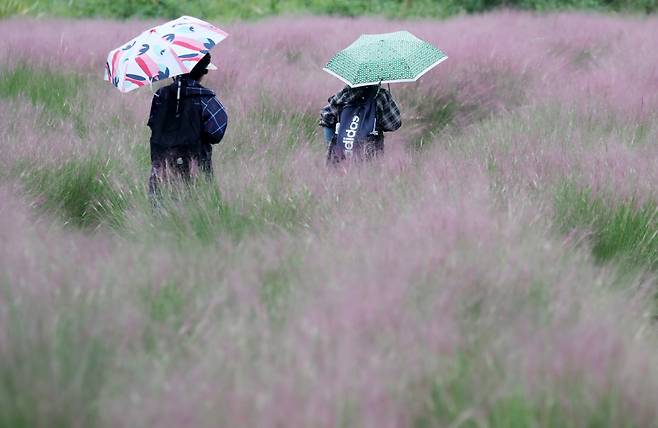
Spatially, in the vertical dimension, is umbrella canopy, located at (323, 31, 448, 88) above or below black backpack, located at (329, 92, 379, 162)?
above

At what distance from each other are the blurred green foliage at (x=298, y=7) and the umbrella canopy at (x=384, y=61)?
8079 millimetres

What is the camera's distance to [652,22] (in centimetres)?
1047

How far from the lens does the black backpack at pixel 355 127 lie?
471cm

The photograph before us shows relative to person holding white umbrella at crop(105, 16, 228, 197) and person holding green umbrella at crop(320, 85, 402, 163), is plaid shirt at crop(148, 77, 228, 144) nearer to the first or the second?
person holding white umbrella at crop(105, 16, 228, 197)

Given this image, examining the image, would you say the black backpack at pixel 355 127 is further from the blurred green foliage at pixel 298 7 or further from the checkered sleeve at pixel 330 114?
the blurred green foliage at pixel 298 7

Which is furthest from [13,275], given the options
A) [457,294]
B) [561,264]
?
[561,264]

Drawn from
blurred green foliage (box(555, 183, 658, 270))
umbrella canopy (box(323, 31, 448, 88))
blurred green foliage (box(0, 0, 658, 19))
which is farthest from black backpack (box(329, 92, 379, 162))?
blurred green foliage (box(0, 0, 658, 19))

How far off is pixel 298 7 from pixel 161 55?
34.2ft

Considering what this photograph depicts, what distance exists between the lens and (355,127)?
4.74 metres

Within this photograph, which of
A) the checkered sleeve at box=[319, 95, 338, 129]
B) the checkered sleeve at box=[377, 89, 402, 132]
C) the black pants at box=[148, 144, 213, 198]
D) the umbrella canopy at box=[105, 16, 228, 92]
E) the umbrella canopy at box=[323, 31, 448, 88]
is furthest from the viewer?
the checkered sleeve at box=[319, 95, 338, 129]

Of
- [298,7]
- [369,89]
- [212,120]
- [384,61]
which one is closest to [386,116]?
[369,89]

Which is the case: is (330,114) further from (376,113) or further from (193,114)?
(193,114)

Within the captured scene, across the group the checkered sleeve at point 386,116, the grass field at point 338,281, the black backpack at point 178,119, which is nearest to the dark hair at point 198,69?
the black backpack at point 178,119

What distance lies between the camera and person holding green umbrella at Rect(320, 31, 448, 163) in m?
4.70
